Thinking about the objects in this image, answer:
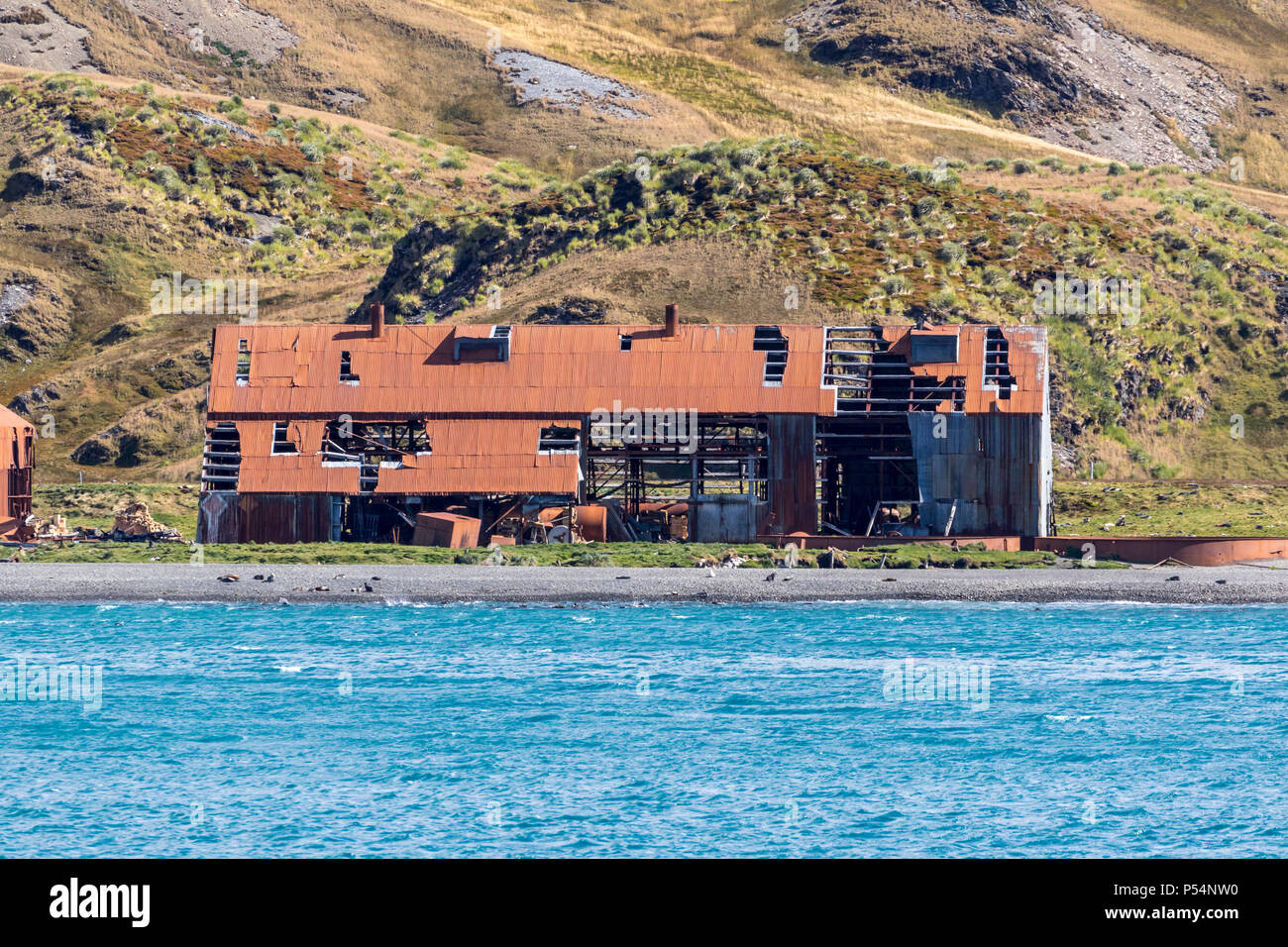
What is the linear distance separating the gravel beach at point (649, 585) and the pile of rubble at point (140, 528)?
25.1 ft

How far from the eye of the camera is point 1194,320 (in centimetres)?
7862

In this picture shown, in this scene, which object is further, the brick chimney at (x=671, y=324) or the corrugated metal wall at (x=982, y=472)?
the brick chimney at (x=671, y=324)

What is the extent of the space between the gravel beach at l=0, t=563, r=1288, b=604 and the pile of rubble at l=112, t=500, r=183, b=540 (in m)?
7.66

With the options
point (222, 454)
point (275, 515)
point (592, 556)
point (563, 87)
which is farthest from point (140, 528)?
point (563, 87)

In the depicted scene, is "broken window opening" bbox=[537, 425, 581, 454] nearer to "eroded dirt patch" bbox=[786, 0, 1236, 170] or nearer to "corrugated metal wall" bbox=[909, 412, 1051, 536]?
"corrugated metal wall" bbox=[909, 412, 1051, 536]

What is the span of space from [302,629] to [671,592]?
9683 millimetres

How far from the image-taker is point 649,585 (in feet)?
149

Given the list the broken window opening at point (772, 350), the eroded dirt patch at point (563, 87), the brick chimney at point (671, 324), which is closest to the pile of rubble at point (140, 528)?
the brick chimney at point (671, 324)

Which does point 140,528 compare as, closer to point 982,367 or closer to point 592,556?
point 592,556

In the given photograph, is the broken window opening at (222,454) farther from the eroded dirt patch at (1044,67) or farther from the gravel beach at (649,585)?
the eroded dirt patch at (1044,67)

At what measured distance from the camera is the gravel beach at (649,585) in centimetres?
4466

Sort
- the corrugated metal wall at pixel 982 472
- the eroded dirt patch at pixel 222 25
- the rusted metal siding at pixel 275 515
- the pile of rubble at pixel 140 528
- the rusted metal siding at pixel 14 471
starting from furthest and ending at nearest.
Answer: the eroded dirt patch at pixel 222 25, the rusted metal siding at pixel 14 471, the pile of rubble at pixel 140 528, the rusted metal siding at pixel 275 515, the corrugated metal wall at pixel 982 472
